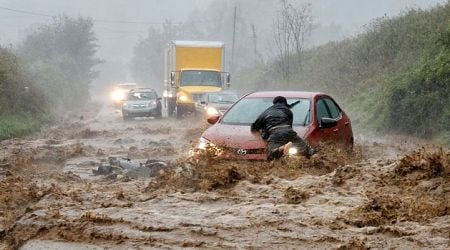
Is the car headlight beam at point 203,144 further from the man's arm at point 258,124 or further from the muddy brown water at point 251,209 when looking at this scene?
the man's arm at point 258,124

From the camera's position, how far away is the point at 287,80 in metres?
40.4

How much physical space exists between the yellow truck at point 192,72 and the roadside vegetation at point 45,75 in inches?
224

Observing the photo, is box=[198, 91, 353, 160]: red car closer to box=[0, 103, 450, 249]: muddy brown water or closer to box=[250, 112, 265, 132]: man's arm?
box=[250, 112, 265, 132]: man's arm

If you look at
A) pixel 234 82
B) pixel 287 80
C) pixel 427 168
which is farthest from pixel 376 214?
pixel 234 82

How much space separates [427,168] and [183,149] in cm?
959

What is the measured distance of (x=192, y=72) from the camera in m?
28.6

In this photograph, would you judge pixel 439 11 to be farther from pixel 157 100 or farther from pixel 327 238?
pixel 327 238

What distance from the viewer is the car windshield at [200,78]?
92.7ft

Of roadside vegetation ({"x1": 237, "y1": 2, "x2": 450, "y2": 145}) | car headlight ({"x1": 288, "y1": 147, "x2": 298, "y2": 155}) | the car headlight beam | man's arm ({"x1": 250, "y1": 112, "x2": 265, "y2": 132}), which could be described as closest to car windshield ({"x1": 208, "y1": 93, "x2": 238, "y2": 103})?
roadside vegetation ({"x1": 237, "y1": 2, "x2": 450, "y2": 145})

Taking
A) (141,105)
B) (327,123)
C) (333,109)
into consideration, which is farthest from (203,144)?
(141,105)

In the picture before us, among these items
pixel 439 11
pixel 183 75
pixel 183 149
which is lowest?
pixel 183 149

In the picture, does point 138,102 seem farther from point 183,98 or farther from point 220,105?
point 220,105

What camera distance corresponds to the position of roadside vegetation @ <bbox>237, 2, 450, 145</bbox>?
59.6ft

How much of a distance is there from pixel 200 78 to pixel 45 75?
15.9 m
